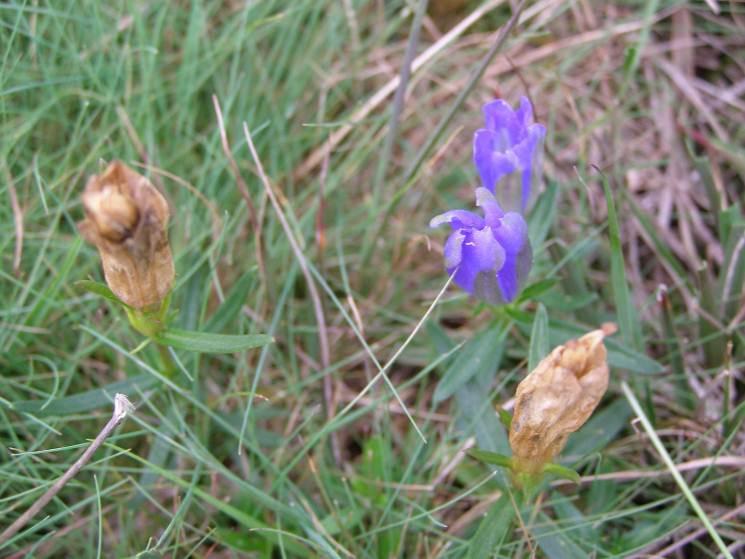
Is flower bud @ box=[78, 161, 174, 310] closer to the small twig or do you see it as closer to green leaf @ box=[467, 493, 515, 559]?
the small twig

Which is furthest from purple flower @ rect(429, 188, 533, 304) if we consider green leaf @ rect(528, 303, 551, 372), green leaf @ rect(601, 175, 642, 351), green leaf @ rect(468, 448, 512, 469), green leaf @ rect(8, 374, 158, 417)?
green leaf @ rect(8, 374, 158, 417)

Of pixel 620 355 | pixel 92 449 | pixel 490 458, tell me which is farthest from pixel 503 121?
pixel 92 449

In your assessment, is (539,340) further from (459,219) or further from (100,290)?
(100,290)

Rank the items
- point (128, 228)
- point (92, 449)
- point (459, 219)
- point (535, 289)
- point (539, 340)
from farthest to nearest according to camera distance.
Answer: point (535, 289) < point (539, 340) < point (459, 219) < point (92, 449) < point (128, 228)

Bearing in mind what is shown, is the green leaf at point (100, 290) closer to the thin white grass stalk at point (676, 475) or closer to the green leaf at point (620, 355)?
the green leaf at point (620, 355)

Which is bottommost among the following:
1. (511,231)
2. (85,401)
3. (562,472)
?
(85,401)

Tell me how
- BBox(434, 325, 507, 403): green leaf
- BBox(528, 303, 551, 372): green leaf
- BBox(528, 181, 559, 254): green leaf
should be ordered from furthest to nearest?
BBox(528, 181, 559, 254): green leaf
BBox(434, 325, 507, 403): green leaf
BBox(528, 303, 551, 372): green leaf

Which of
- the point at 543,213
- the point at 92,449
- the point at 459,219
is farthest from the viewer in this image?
the point at 543,213
